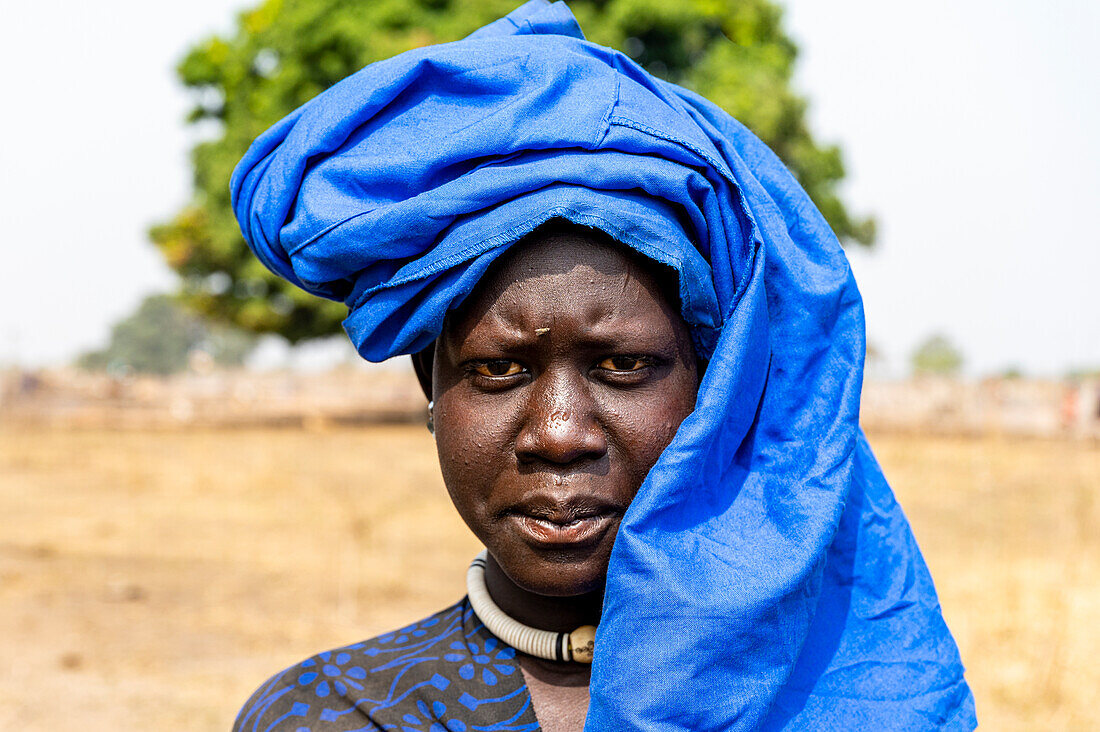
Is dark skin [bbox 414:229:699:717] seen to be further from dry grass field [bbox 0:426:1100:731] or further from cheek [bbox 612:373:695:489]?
dry grass field [bbox 0:426:1100:731]

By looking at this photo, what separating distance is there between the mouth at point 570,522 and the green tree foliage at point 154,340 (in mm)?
77082

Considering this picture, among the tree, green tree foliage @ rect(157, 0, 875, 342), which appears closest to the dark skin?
green tree foliage @ rect(157, 0, 875, 342)

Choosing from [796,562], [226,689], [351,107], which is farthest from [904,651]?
[226,689]

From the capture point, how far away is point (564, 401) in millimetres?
1427

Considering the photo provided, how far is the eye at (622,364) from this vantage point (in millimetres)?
1463

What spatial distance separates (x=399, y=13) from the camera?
51.3ft

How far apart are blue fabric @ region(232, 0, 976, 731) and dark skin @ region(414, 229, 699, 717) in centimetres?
6

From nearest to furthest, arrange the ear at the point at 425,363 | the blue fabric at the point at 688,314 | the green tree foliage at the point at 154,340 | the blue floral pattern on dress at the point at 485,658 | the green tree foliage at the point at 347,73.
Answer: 1. the blue fabric at the point at 688,314
2. the blue floral pattern on dress at the point at 485,658
3. the ear at the point at 425,363
4. the green tree foliage at the point at 347,73
5. the green tree foliage at the point at 154,340

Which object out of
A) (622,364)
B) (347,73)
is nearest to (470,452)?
(622,364)

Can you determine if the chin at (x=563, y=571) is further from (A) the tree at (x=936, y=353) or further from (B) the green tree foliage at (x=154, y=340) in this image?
(A) the tree at (x=936, y=353)

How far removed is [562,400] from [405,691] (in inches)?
21.4

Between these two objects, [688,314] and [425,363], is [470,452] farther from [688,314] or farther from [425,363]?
[688,314]

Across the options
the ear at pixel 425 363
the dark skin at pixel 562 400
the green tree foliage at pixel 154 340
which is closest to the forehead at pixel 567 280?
the dark skin at pixel 562 400

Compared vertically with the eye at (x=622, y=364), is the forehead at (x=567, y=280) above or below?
above
